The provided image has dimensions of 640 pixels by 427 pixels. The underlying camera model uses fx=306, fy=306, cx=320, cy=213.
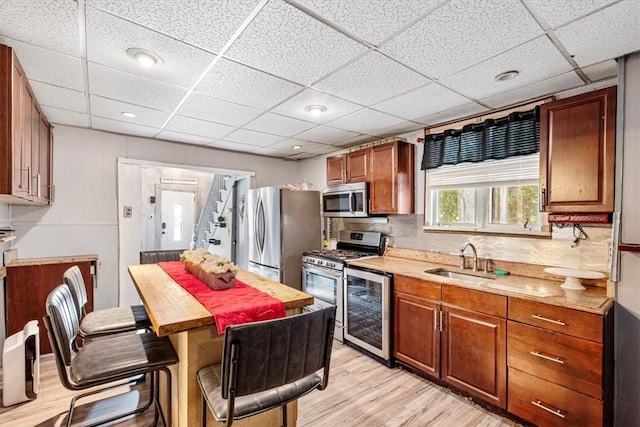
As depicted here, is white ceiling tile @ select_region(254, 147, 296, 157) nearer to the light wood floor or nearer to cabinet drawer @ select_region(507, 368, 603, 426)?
the light wood floor

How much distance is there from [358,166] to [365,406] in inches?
97.3

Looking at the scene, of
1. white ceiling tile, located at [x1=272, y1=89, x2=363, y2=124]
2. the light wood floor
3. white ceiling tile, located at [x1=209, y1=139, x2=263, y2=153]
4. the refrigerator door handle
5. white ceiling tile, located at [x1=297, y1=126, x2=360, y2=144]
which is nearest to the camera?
the light wood floor

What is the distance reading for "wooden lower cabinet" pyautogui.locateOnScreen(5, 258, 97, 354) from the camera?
112 inches

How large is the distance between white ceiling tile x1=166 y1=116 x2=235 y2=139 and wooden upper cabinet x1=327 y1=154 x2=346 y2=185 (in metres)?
1.38

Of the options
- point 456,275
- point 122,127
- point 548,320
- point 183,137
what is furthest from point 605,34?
point 122,127

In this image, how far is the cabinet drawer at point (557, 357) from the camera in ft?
5.71

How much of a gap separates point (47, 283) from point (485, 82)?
167 inches

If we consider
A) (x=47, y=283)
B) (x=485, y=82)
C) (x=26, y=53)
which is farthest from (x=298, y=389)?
(x=47, y=283)

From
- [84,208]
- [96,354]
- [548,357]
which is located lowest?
[548,357]

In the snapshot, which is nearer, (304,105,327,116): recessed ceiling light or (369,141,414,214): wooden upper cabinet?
(304,105,327,116): recessed ceiling light

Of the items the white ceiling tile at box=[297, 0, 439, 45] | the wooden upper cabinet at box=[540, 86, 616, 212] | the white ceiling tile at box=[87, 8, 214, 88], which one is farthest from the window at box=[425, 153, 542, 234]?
the white ceiling tile at box=[87, 8, 214, 88]

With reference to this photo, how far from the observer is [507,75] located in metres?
2.06

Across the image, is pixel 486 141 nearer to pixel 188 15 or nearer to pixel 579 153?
pixel 579 153

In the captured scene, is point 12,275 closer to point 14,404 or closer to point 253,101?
point 14,404
